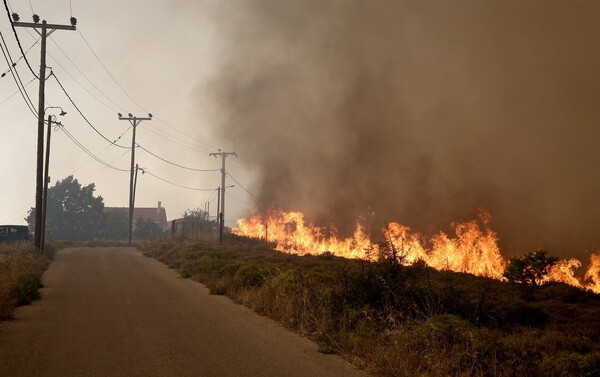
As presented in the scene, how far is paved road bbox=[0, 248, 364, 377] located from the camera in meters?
6.55

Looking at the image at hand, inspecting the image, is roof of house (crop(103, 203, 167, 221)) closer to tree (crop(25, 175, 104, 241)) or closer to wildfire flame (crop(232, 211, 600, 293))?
tree (crop(25, 175, 104, 241))

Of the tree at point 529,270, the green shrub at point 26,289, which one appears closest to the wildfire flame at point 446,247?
the tree at point 529,270

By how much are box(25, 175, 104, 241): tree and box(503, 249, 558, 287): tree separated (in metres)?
62.2

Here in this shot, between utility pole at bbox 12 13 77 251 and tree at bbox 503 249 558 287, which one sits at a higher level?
utility pole at bbox 12 13 77 251

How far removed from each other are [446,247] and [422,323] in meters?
21.4

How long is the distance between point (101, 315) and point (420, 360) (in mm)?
6843

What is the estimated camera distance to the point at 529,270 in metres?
20.3

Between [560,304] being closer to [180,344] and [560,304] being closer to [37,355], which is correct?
[180,344]

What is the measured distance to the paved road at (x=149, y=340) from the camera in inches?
258

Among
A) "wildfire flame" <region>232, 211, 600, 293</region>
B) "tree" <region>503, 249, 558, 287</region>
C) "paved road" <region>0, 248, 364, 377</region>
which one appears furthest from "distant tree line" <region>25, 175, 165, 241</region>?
"paved road" <region>0, 248, 364, 377</region>

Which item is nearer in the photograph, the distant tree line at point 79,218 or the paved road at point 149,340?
the paved road at point 149,340

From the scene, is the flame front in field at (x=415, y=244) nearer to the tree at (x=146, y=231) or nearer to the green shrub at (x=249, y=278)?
the green shrub at (x=249, y=278)

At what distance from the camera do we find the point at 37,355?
7062 mm

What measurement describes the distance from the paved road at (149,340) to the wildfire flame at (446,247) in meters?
10.2
